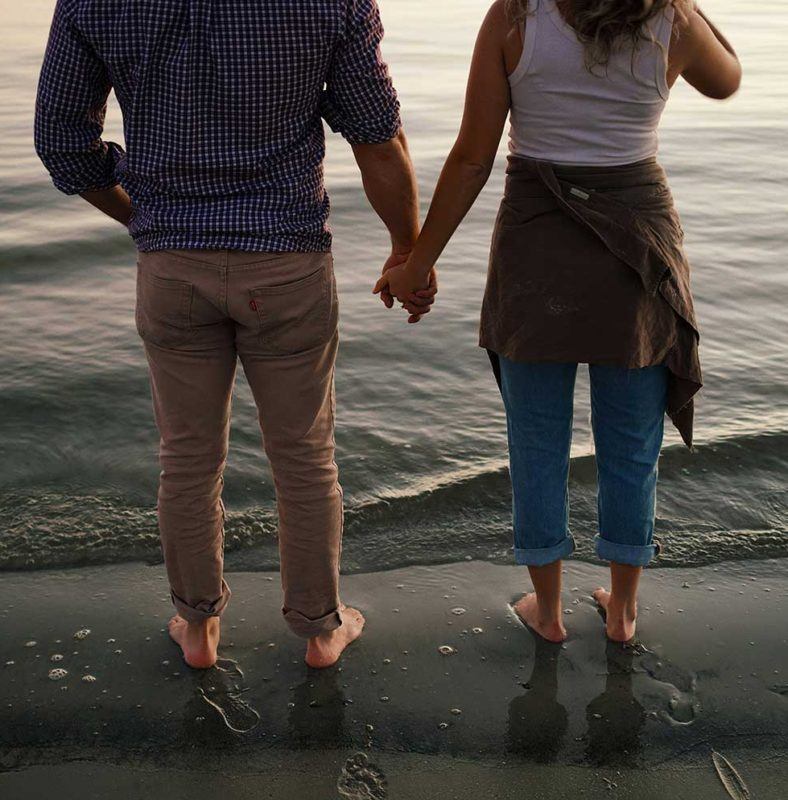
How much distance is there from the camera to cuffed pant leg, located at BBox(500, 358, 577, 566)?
2732mm

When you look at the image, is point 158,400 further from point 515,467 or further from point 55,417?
point 55,417

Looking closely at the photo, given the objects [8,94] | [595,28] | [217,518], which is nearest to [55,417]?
[217,518]

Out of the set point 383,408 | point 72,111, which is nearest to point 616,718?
point 72,111

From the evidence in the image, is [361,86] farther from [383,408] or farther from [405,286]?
[383,408]

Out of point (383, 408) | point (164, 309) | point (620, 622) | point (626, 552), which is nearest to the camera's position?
point (164, 309)

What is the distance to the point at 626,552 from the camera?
114 inches

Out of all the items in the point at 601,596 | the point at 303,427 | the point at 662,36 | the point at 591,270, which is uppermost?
the point at 662,36

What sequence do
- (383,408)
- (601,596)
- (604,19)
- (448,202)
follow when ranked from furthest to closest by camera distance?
(383,408) → (601,596) → (448,202) → (604,19)

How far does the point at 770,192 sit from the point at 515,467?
585 cm

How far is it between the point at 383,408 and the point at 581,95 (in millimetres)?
2425

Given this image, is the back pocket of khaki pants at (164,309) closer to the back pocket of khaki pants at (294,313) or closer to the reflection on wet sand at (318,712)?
the back pocket of khaki pants at (294,313)

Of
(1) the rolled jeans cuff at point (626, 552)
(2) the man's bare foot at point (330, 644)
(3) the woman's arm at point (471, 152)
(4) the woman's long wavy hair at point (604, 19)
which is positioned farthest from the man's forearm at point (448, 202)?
(2) the man's bare foot at point (330, 644)

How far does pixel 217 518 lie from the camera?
283cm

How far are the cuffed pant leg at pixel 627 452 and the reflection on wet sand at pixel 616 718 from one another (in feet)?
0.93
